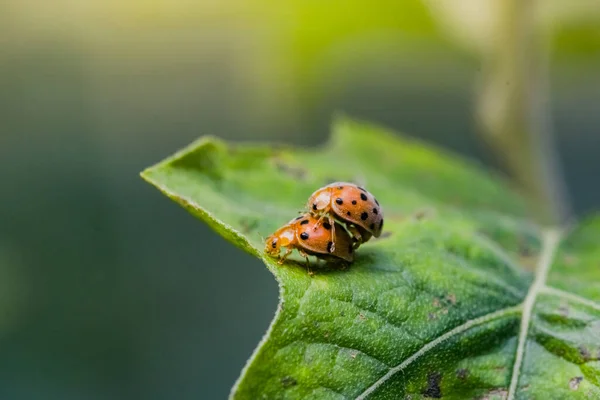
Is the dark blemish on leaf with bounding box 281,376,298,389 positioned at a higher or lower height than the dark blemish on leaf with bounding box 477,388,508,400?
lower

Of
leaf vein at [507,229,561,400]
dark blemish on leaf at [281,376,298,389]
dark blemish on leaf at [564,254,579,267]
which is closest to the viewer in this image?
dark blemish on leaf at [281,376,298,389]

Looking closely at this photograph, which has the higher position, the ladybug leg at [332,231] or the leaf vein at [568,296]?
the leaf vein at [568,296]

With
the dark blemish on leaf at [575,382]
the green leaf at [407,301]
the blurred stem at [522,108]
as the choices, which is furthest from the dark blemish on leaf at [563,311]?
the blurred stem at [522,108]

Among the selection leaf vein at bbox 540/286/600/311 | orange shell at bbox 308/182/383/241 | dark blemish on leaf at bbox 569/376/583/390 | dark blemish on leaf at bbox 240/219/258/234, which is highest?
leaf vein at bbox 540/286/600/311

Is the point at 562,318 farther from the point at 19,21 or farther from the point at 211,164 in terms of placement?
the point at 19,21

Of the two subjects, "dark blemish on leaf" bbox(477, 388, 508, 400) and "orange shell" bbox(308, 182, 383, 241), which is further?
"orange shell" bbox(308, 182, 383, 241)

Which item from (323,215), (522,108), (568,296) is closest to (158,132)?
(522,108)

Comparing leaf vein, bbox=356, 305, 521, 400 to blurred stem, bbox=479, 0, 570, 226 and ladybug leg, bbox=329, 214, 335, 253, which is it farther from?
blurred stem, bbox=479, 0, 570, 226

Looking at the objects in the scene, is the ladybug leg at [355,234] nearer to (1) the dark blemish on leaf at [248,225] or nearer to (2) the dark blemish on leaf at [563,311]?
(1) the dark blemish on leaf at [248,225]

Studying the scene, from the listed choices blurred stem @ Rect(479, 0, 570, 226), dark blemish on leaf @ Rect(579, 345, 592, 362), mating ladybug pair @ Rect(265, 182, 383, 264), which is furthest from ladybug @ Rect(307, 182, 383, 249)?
blurred stem @ Rect(479, 0, 570, 226)
